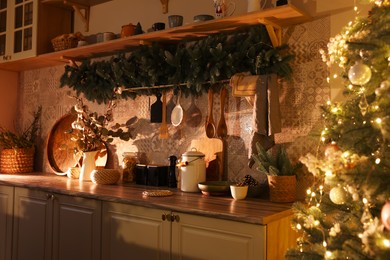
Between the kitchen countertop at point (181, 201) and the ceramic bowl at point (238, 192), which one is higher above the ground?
the ceramic bowl at point (238, 192)

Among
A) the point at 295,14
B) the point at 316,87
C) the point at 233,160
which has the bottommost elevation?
the point at 233,160

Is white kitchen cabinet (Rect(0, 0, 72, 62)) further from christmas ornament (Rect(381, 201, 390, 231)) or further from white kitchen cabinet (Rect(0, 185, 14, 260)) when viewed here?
christmas ornament (Rect(381, 201, 390, 231))

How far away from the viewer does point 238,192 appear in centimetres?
202

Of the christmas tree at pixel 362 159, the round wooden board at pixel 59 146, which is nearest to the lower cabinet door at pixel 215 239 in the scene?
the christmas tree at pixel 362 159

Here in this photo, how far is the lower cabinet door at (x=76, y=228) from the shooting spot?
85.9 inches

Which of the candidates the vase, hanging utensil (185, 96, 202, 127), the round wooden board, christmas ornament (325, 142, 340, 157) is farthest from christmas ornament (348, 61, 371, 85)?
Answer: the round wooden board

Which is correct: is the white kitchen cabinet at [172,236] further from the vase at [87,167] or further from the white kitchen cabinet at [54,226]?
the vase at [87,167]

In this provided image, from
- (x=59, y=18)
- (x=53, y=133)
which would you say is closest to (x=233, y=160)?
(x=53, y=133)

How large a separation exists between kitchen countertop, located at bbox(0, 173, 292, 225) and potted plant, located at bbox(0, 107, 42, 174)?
0.55 metres

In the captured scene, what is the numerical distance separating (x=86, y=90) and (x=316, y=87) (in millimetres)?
1705

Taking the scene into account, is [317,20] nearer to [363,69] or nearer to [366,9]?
[366,9]

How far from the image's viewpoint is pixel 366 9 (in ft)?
6.35

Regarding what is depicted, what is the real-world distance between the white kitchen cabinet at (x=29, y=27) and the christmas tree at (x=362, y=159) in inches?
98.3

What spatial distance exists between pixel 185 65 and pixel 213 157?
0.60 metres
